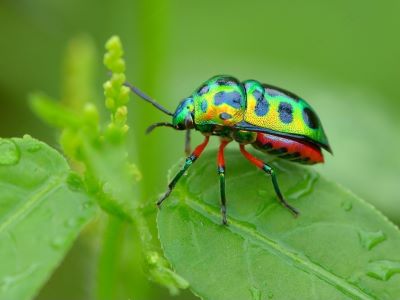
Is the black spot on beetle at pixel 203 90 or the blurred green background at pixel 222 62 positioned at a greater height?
the black spot on beetle at pixel 203 90

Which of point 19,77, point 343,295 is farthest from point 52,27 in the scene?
point 343,295

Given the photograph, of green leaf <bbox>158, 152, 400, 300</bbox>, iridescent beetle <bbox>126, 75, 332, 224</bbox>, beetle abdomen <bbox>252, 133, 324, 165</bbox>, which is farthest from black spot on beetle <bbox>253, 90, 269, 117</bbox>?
green leaf <bbox>158, 152, 400, 300</bbox>

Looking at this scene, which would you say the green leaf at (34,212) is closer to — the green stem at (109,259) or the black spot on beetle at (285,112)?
the green stem at (109,259)

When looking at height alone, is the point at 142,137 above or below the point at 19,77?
above

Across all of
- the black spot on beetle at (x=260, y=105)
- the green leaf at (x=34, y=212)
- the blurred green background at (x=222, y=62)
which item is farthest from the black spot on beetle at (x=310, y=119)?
the green leaf at (x=34, y=212)

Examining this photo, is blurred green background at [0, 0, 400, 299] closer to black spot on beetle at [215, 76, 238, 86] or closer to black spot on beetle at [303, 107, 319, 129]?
black spot on beetle at [215, 76, 238, 86]

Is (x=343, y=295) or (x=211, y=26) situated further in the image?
(x=211, y=26)

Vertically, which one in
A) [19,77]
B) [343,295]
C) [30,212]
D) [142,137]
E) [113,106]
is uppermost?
[113,106]

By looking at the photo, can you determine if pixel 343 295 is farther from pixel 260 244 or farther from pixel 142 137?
pixel 142 137
